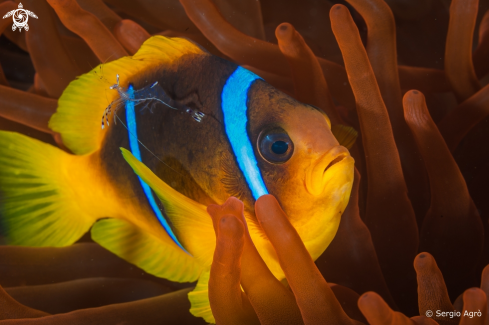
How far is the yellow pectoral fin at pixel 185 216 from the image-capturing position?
68 centimetres

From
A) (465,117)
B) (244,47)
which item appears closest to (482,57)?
(465,117)

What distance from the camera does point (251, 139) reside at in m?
0.71

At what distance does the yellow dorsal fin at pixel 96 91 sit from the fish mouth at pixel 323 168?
0.37 metres

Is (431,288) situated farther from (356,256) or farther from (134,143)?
(134,143)

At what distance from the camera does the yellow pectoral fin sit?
2.23ft

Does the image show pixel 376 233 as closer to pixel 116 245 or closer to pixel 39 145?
pixel 116 245

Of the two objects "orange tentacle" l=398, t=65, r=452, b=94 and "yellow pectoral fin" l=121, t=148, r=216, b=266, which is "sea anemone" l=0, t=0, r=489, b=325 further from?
"yellow pectoral fin" l=121, t=148, r=216, b=266

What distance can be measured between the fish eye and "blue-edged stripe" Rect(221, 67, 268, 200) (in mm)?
27

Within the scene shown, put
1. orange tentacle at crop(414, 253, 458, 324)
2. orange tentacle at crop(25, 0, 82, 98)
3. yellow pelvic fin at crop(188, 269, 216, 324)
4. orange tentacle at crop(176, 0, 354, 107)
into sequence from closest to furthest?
orange tentacle at crop(414, 253, 458, 324)
yellow pelvic fin at crop(188, 269, 216, 324)
orange tentacle at crop(176, 0, 354, 107)
orange tentacle at crop(25, 0, 82, 98)

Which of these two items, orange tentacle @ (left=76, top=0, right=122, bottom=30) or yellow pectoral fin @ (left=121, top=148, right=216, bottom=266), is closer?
yellow pectoral fin @ (left=121, top=148, right=216, bottom=266)

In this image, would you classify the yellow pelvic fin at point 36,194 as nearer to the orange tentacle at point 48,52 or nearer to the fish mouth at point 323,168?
the orange tentacle at point 48,52

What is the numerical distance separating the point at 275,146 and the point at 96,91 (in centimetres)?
51

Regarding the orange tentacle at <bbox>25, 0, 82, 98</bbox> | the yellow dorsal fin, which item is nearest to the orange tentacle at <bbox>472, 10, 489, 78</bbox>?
the yellow dorsal fin

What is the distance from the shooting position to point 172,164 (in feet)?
2.62
